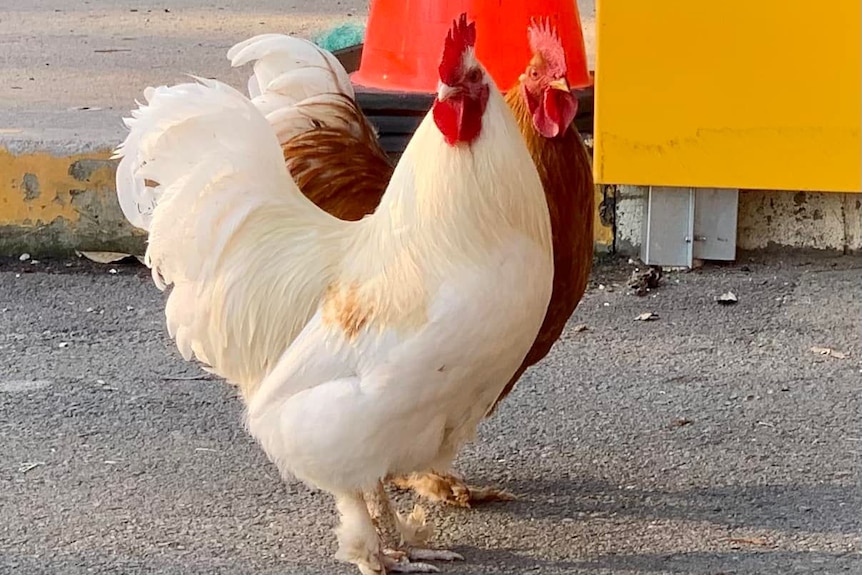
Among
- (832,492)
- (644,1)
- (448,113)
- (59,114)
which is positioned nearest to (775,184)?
(644,1)

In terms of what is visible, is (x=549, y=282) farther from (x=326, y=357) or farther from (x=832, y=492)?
(x=832, y=492)

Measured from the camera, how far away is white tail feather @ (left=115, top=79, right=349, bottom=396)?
3.31 meters

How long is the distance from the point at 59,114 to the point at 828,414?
160 inches

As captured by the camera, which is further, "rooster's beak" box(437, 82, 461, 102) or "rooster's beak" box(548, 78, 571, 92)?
"rooster's beak" box(548, 78, 571, 92)

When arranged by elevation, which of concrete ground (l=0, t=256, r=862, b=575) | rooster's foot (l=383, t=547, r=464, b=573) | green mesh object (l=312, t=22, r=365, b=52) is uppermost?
green mesh object (l=312, t=22, r=365, b=52)

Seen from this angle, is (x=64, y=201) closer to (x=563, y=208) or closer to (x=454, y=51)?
(x=563, y=208)

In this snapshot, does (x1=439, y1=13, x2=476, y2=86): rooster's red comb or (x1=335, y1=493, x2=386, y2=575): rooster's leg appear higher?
(x1=439, y1=13, x2=476, y2=86): rooster's red comb

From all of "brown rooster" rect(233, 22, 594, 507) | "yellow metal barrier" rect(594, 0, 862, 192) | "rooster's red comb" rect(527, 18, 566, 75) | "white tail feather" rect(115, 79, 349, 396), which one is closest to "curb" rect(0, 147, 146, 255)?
"brown rooster" rect(233, 22, 594, 507)

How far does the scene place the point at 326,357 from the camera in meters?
3.16

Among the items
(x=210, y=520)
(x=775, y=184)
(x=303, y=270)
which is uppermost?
(x=303, y=270)

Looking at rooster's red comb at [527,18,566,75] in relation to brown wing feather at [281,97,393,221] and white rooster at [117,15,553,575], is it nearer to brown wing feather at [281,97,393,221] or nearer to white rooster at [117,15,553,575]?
white rooster at [117,15,553,575]

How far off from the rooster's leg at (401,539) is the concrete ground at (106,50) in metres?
2.82

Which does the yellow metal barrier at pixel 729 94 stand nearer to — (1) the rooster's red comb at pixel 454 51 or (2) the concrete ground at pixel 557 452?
(2) the concrete ground at pixel 557 452

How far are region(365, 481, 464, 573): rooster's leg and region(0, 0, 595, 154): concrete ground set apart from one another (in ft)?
9.26
